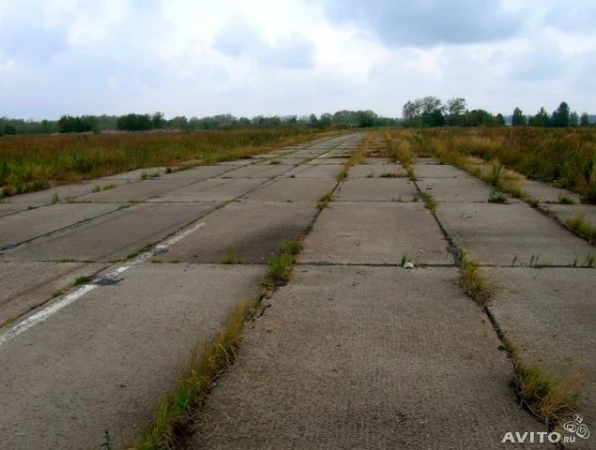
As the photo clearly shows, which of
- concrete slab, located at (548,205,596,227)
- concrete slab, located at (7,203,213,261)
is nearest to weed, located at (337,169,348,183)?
concrete slab, located at (7,203,213,261)

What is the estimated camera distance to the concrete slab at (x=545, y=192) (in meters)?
9.76

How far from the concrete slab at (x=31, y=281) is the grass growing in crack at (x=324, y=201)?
462 cm

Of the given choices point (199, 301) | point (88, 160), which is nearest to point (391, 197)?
point (199, 301)

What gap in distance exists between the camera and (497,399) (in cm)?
277

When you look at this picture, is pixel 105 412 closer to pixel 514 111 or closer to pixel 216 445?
pixel 216 445

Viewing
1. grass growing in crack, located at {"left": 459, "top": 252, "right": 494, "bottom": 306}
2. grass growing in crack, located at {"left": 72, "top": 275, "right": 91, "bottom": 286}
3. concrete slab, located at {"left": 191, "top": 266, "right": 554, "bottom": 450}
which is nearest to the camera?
concrete slab, located at {"left": 191, "top": 266, "right": 554, "bottom": 450}

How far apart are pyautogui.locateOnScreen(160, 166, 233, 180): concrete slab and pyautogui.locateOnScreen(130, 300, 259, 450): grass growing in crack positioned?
12.2 metres

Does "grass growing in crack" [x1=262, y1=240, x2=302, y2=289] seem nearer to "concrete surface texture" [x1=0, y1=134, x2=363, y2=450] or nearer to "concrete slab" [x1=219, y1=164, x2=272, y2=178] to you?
"concrete surface texture" [x1=0, y1=134, x2=363, y2=450]

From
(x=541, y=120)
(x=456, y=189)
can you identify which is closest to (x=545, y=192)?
(x=456, y=189)

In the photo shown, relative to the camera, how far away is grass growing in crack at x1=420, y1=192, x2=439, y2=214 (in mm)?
8900

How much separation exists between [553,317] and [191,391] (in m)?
2.87

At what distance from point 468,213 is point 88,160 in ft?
44.0

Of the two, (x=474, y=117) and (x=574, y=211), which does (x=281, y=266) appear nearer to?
(x=574, y=211)

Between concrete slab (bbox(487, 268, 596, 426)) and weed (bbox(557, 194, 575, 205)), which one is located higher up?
weed (bbox(557, 194, 575, 205))
